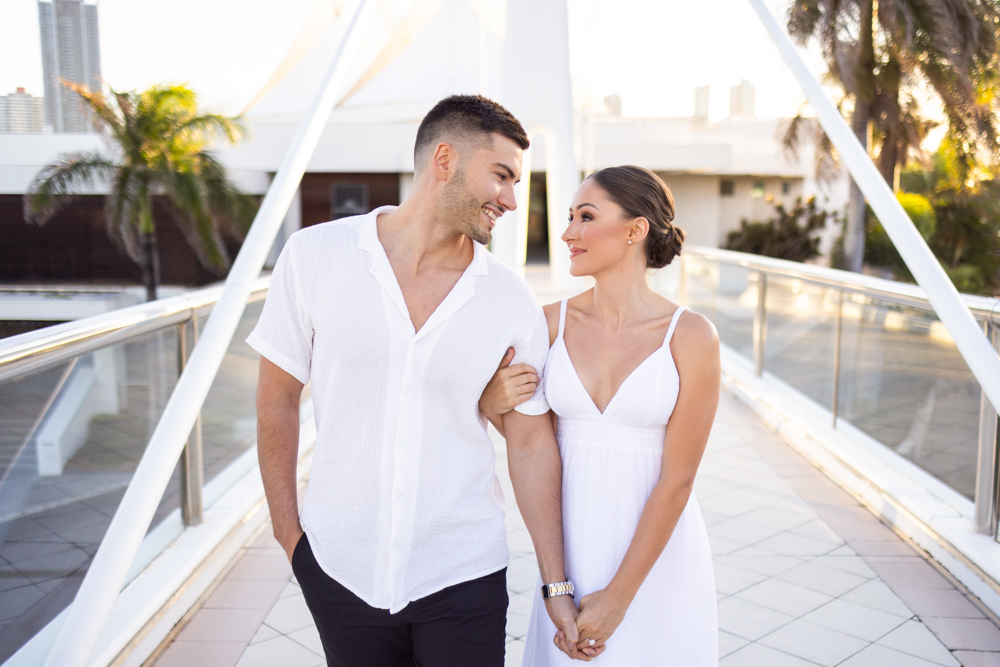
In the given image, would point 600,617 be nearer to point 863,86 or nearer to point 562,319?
point 562,319

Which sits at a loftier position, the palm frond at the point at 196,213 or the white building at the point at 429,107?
the white building at the point at 429,107

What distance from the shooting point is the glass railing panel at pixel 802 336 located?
6.10 metres

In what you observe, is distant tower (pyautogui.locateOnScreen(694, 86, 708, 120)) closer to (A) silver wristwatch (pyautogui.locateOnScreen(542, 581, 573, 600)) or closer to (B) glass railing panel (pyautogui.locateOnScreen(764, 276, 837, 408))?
(B) glass railing panel (pyautogui.locateOnScreen(764, 276, 837, 408))

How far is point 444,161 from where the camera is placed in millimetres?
1810

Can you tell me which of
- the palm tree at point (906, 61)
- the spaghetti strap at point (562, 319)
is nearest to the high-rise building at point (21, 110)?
the spaghetti strap at point (562, 319)

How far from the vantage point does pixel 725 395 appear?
7.98 metres

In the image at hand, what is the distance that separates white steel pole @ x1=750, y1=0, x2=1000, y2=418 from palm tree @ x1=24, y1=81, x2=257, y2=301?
14862 mm

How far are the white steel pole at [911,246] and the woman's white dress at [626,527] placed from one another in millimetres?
1197

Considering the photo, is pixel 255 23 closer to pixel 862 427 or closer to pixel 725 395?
pixel 725 395

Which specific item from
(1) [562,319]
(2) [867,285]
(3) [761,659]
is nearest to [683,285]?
(2) [867,285]

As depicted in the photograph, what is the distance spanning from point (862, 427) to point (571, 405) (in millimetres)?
4262

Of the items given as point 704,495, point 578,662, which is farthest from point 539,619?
point 704,495

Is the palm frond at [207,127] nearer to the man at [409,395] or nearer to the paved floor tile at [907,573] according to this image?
the paved floor tile at [907,573]

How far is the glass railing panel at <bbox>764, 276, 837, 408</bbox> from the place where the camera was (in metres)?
6.10
